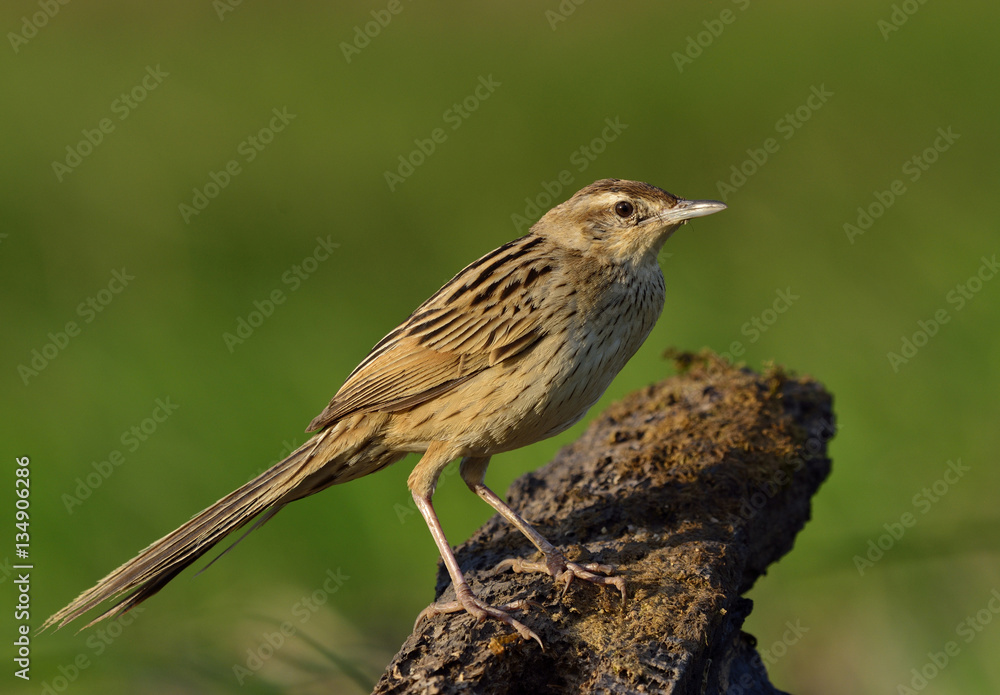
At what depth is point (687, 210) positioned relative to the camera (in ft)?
13.4

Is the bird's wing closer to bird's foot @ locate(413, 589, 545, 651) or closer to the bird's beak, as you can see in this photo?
the bird's beak

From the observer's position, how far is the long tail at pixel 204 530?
409 cm

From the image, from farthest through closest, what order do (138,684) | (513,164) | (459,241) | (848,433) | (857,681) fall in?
(513,164)
(459,241)
(848,433)
(857,681)
(138,684)

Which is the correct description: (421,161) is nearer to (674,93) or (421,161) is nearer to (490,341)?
(674,93)

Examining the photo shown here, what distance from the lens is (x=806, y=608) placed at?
6.65 meters

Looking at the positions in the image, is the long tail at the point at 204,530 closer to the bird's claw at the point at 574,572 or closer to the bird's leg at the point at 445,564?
the bird's leg at the point at 445,564

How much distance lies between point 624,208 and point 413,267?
556 centimetres

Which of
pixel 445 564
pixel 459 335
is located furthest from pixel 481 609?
pixel 459 335

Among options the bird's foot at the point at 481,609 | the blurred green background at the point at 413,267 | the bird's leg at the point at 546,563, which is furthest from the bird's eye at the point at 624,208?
the blurred green background at the point at 413,267

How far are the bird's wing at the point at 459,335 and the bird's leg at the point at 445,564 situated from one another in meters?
0.28

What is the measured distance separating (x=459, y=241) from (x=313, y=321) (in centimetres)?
175

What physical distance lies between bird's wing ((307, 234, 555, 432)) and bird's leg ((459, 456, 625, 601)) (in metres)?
0.61

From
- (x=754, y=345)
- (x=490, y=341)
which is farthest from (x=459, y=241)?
(x=490, y=341)

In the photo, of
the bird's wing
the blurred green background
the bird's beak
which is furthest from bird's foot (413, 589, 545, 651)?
the blurred green background
